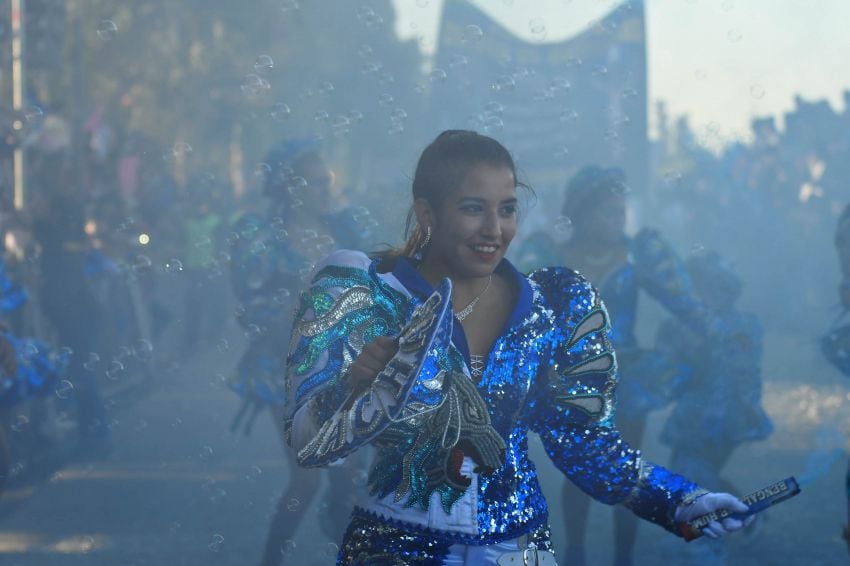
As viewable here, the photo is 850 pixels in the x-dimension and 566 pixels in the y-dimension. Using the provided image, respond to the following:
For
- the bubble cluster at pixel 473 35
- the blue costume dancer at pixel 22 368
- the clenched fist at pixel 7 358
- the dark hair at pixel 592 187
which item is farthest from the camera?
the bubble cluster at pixel 473 35

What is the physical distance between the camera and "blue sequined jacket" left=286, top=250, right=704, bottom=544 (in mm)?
2084

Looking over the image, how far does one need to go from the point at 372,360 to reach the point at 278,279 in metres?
3.10

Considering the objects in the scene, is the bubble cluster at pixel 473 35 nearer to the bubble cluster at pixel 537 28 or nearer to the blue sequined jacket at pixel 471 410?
the bubble cluster at pixel 537 28

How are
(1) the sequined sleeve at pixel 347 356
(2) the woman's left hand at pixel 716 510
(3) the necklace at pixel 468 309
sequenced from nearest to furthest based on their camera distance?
1. (1) the sequined sleeve at pixel 347 356
2. (2) the woman's left hand at pixel 716 510
3. (3) the necklace at pixel 468 309

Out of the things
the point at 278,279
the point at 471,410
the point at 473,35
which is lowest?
the point at 471,410

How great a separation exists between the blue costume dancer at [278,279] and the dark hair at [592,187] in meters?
1.17

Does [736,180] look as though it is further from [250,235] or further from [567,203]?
[250,235]

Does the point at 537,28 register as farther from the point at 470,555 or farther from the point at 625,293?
the point at 470,555

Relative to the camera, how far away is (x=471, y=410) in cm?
213

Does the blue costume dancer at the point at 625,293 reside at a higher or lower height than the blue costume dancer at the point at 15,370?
higher

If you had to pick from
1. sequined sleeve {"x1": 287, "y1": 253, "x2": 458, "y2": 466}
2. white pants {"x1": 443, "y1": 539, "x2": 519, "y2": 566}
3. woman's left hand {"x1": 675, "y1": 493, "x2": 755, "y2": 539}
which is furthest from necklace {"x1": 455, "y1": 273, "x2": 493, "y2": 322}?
woman's left hand {"x1": 675, "y1": 493, "x2": 755, "y2": 539}

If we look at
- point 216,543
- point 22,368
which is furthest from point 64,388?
point 216,543

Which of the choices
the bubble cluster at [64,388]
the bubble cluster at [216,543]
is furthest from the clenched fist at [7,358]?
the bubble cluster at [216,543]

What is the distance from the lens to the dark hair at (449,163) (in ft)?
7.57
